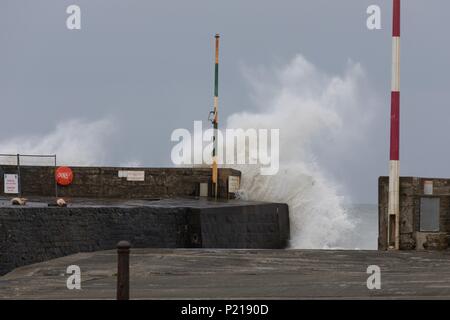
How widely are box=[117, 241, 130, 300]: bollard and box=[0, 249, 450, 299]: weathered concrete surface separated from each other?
793mm

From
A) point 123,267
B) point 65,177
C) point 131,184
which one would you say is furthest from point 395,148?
point 65,177

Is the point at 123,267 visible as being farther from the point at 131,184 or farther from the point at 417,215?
the point at 131,184

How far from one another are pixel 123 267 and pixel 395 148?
24.3ft

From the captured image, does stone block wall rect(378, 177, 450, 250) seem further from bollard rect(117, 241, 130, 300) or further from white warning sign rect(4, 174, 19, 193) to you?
white warning sign rect(4, 174, 19, 193)

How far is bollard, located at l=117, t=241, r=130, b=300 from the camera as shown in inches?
292

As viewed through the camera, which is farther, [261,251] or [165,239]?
[165,239]

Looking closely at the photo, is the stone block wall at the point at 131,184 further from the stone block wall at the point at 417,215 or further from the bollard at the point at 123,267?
the bollard at the point at 123,267

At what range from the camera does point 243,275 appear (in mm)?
10445

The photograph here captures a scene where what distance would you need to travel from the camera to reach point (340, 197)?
27281 mm

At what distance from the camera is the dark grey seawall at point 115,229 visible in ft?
43.3

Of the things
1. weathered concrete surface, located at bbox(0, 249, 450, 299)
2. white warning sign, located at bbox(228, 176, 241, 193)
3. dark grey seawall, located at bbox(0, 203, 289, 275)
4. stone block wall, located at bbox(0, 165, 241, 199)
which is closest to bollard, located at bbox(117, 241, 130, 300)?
weathered concrete surface, located at bbox(0, 249, 450, 299)
